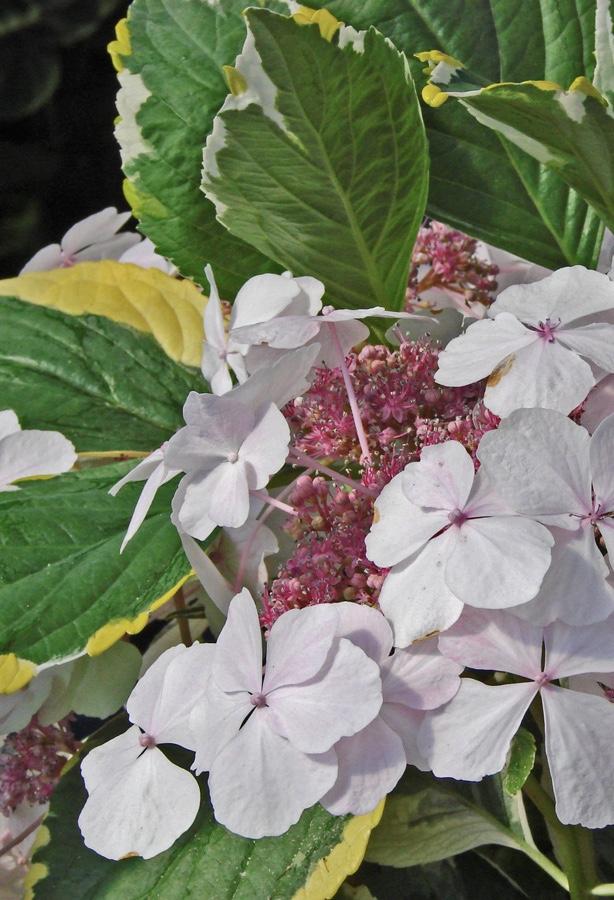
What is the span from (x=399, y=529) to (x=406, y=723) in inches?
2.6

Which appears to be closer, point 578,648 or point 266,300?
point 578,648

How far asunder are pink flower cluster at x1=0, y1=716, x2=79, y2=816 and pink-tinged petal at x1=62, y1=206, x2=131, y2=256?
0.97ft

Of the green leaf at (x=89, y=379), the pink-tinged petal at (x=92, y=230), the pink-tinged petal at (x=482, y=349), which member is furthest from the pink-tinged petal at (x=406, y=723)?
the pink-tinged petal at (x=92, y=230)

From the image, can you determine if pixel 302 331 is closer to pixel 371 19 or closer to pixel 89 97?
pixel 371 19

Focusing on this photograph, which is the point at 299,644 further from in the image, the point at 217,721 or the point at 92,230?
the point at 92,230

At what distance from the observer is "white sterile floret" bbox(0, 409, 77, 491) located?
47cm

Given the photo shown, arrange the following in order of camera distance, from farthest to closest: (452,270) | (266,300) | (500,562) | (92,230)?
(92,230) < (452,270) < (266,300) < (500,562)

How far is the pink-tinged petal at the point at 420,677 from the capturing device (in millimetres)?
340

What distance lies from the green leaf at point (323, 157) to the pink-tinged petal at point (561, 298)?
74 millimetres

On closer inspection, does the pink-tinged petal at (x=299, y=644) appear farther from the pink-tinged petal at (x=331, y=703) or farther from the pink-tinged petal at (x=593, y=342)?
the pink-tinged petal at (x=593, y=342)

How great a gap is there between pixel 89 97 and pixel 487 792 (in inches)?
58.3

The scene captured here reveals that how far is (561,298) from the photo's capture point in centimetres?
38

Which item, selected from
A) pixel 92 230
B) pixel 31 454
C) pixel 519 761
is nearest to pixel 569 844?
pixel 519 761

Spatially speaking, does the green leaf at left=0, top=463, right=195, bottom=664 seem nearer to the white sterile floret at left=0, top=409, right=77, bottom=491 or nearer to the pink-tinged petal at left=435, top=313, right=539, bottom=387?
the white sterile floret at left=0, top=409, right=77, bottom=491
